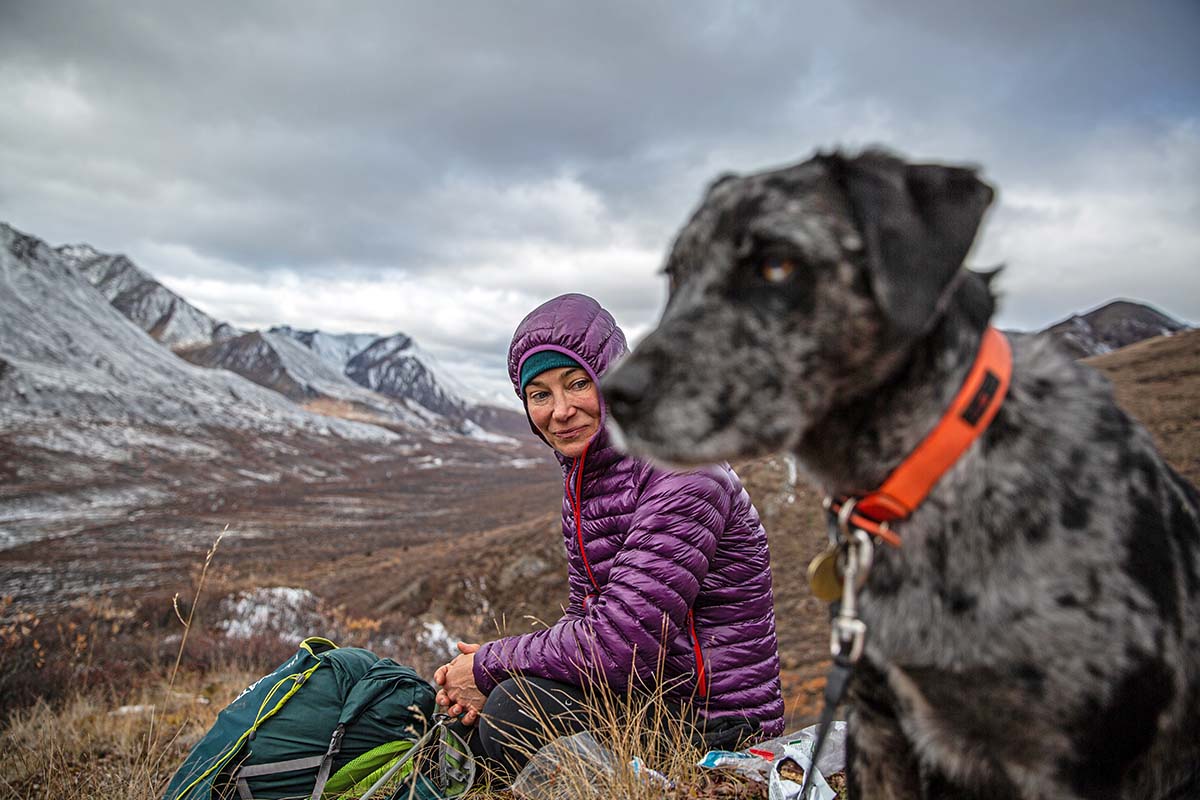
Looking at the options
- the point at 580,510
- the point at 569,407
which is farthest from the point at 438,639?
the point at 569,407

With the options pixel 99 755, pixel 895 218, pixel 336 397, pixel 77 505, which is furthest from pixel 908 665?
pixel 336 397

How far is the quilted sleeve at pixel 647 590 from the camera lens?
3338 mm

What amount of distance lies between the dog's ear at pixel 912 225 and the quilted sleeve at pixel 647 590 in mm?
1787

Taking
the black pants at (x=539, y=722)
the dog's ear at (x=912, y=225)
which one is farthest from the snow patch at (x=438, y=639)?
the dog's ear at (x=912, y=225)

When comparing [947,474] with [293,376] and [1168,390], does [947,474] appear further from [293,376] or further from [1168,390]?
[293,376]

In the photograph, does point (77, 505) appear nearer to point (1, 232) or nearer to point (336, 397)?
point (1, 232)

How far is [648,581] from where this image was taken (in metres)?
3.32

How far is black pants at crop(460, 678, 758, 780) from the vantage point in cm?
344

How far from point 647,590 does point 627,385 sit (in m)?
1.75

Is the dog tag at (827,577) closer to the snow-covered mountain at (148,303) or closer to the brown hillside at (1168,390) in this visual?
the brown hillside at (1168,390)

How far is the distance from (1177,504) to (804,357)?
3.98ft

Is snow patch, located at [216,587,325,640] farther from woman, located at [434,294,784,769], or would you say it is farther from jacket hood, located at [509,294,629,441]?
jacket hood, located at [509,294,629,441]

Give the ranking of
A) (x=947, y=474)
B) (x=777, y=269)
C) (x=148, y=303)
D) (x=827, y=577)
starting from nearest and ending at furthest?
(x=947, y=474)
(x=777, y=269)
(x=827, y=577)
(x=148, y=303)

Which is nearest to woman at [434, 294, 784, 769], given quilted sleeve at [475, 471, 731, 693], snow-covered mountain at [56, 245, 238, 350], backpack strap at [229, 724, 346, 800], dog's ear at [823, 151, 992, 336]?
quilted sleeve at [475, 471, 731, 693]
